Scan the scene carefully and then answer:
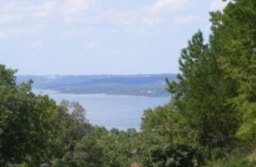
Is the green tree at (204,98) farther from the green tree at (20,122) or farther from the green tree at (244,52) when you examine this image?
the green tree at (20,122)

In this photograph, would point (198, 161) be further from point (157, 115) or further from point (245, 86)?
point (157, 115)

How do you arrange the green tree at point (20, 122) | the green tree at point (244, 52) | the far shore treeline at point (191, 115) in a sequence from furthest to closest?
the green tree at point (20, 122) < the far shore treeline at point (191, 115) < the green tree at point (244, 52)

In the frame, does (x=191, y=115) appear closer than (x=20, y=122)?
No

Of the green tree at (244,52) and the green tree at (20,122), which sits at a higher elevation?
the green tree at (244,52)

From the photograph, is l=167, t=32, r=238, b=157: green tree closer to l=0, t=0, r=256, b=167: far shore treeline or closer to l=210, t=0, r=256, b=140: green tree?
l=0, t=0, r=256, b=167: far shore treeline

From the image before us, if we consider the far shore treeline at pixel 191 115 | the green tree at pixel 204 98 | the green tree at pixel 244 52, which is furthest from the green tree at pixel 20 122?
the green tree at pixel 244 52

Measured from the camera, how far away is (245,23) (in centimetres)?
2152

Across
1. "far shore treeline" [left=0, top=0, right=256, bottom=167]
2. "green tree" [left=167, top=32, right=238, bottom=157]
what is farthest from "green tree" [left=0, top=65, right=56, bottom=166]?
"green tree" [left=167, top=32, right=238, bottom=157]

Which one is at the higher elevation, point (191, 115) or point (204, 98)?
point (204, 98)

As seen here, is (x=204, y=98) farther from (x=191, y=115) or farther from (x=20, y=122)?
(x=20, y=122)

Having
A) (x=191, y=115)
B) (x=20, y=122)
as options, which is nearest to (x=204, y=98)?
(x=191, y=115)

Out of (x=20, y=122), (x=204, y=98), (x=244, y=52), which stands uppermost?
(x=244, y=52)

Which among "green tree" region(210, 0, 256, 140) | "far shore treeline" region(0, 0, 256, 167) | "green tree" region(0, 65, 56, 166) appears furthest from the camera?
"green tree" region(0, 65, 56, 166)

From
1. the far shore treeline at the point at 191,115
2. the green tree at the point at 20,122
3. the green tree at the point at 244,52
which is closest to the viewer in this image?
the green tree at the point at 244,52
